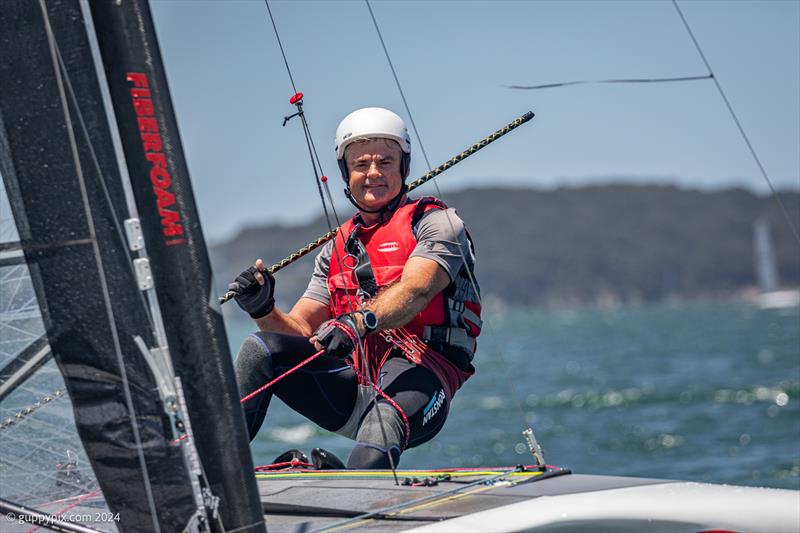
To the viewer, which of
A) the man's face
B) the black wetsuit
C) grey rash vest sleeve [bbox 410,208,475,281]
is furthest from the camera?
the man's face

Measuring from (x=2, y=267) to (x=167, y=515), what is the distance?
729 millimetres

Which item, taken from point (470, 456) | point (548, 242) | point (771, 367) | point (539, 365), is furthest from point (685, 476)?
point (548, 242)

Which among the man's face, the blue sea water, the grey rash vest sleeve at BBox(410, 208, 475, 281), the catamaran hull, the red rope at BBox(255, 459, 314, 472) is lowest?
the catamaran hull

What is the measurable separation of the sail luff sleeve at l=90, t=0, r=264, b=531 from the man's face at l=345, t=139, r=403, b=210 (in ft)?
4.92

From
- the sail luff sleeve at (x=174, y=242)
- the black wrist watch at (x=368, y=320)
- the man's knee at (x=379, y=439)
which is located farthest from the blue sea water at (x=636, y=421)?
the sail luff sleeve at (x=174, y=242)

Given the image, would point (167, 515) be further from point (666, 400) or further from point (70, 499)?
point (666, 400)

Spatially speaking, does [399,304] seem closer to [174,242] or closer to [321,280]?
[321,280]

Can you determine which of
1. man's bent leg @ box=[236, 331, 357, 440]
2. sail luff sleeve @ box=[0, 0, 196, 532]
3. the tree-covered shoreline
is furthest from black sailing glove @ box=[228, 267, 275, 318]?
the tree-covered shoreline

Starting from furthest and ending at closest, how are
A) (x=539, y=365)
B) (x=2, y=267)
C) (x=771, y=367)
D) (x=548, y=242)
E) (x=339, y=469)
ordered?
(x=548, y=242), (x=539, y=365), (x=771, y=367), (x=339, y=469), (x=2, y=267)

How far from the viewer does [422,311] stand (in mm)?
4035

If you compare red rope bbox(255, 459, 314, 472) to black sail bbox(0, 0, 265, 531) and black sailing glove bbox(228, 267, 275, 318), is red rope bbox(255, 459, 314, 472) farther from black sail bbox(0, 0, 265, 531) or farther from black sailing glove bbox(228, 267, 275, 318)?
black sail bbox(0, 0, 265, 531)

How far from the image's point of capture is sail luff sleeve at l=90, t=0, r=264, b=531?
8.96 ft

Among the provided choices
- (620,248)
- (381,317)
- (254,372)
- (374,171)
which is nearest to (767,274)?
(620,248)

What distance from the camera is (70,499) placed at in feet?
9.30
